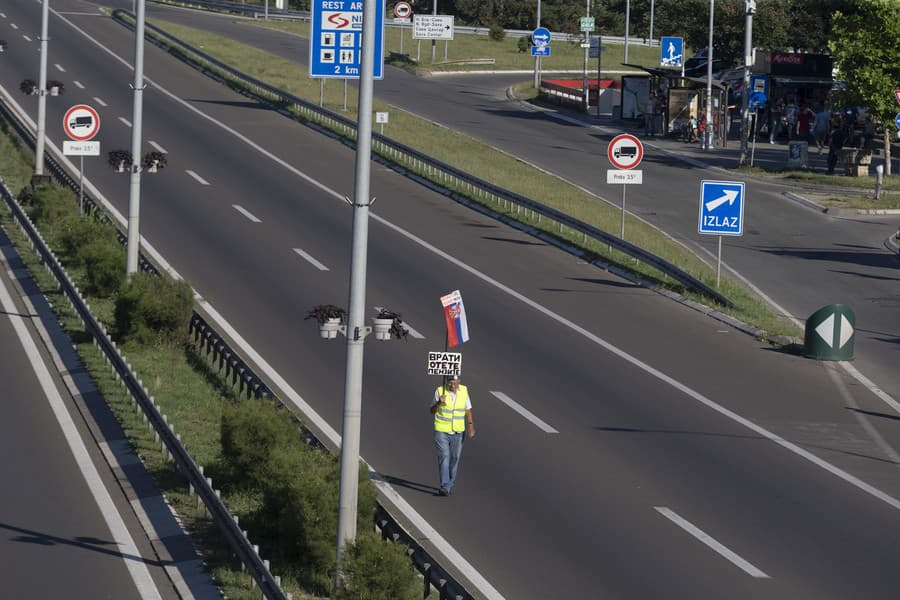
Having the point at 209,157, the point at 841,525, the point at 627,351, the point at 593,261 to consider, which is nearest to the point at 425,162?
the point at 209,157

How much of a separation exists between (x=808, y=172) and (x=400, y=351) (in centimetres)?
3006

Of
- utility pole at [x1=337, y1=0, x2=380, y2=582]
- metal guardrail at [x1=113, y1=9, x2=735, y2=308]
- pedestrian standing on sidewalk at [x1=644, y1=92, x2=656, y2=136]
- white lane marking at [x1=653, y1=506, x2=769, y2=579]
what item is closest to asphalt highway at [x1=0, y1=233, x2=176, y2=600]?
utility pole at [x1=337, y1=0, x2=380, y2=582]

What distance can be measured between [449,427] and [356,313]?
13.3 feet

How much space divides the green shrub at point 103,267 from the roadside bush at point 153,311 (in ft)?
9.97

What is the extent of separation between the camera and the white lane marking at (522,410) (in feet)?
67.1

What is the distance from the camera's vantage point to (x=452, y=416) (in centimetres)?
1758

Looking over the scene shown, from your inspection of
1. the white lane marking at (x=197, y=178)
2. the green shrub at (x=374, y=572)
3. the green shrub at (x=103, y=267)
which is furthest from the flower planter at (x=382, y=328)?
the white lane marking at (x=197, y=178)

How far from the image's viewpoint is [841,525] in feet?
55.2

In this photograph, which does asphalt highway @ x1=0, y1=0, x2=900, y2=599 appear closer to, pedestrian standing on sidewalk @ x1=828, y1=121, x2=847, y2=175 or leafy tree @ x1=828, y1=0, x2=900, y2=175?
pedestrian standing on sidewalk @ x1=828, y1=121, x2=847, y2=175

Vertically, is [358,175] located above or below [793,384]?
above

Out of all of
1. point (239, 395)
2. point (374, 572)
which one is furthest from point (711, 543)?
point (239, 395)

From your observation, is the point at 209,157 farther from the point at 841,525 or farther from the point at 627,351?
the point at 841,525

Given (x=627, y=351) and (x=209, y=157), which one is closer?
(x=627, y=351)

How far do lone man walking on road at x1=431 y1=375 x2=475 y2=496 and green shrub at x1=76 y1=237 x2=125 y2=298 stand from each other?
11.7m
